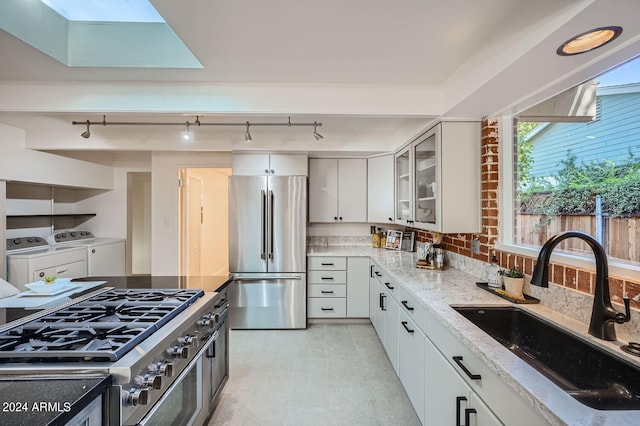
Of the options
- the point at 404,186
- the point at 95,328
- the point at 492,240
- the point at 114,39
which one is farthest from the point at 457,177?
the point at 114,39

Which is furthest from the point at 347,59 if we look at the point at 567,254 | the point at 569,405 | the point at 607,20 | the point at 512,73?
the point at 569,405

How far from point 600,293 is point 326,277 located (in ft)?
8.48

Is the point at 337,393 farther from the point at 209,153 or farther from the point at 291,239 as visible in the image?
the point at 209,153

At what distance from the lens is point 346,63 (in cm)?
190

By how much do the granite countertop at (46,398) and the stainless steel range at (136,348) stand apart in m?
0.06

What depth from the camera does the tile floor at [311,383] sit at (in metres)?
1.99

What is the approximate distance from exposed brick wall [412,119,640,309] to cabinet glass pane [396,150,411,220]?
554 millimetres

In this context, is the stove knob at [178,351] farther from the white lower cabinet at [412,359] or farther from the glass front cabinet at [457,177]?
the glass front cabinet at [457,177]

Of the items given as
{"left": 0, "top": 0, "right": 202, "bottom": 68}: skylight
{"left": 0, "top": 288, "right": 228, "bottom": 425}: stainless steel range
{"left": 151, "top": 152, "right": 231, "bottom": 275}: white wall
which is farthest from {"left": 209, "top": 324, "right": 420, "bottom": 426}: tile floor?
{"left": 0, "top": 0, "right": 202, "bottom": 68}: skylight

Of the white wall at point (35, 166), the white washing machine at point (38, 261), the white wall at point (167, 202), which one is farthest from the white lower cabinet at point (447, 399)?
the white wall at point (35, 166)

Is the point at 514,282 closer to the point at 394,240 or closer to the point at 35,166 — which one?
the point at 394,240

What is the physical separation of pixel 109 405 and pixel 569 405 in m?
1.41

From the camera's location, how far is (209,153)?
3873 mm

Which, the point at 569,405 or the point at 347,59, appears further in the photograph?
the point at 347,59
